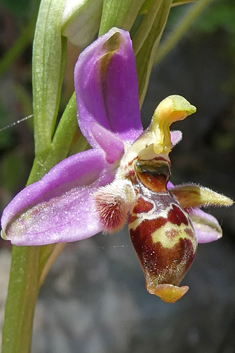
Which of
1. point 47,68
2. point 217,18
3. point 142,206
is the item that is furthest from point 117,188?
point 217,18

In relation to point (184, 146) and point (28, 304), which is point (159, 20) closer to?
point (28, 304)

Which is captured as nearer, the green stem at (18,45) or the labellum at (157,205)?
the labellum at (157,205)

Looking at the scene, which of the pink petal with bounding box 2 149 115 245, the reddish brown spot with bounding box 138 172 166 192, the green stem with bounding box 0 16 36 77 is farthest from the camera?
the green stem with bounding box 0 16 36 77

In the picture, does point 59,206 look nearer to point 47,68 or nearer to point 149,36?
point 47,68

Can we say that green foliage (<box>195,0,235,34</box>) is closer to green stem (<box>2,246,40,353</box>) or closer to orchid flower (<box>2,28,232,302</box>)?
orchid flower (<box>2,28,232,302</box>)

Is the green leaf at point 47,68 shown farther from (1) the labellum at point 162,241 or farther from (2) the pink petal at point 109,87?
(1) the labellum at point 162,241

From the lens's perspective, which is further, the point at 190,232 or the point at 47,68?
the point at 47,68

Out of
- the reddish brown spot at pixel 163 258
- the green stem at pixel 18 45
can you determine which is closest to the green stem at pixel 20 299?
the reddish brown spot at pixel 163 258

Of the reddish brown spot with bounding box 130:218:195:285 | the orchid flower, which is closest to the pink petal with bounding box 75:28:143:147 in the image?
the orchid flower
